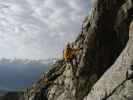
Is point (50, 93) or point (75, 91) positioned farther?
point (50, 93)

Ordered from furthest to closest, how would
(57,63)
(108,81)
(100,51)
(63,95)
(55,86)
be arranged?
(57,63), (55,86), (63,95), (100,51), (108,81)

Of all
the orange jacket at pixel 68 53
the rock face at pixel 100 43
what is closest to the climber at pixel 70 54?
the orange jacket at pixel 68 53

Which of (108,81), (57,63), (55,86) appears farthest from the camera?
(57,63)

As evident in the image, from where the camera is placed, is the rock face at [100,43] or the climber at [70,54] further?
the climber at [70,54]

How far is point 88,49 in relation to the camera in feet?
137

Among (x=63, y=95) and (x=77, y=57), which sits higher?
(x=77, y=57)

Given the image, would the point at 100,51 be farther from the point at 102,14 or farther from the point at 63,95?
the point at 63,95

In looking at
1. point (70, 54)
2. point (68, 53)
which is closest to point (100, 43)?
point (70, 54)

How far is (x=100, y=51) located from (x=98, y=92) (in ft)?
29.2

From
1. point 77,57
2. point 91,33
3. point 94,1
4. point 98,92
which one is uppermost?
point 94,1

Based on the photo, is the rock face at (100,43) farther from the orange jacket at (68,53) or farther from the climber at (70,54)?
the orange jacket at (68,53)

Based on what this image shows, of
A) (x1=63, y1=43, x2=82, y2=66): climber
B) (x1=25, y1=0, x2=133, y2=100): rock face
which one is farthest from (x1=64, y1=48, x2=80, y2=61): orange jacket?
(x1=25, y1=0, x2=133, y2=100): rock face

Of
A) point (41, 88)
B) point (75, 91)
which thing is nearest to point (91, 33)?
point (75, 91)

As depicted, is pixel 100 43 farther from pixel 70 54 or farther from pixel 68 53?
pixel 68 53
